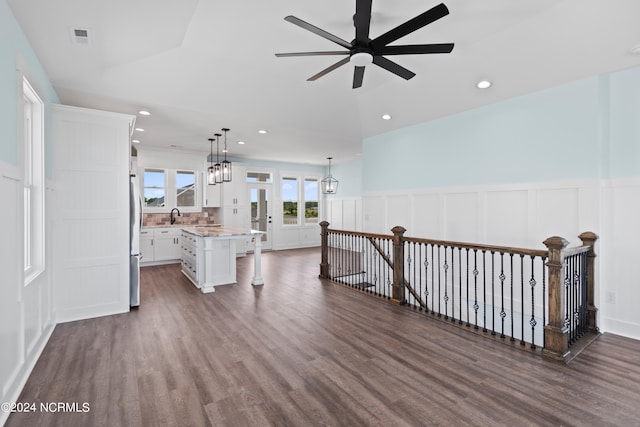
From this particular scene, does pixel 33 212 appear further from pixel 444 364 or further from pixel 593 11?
pixel 593 11

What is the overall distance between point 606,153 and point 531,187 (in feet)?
2.74

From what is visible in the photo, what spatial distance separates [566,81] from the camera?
3.80 m

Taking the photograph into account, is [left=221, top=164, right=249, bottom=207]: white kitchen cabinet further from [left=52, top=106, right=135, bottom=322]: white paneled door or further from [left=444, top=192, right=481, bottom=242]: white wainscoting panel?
[left=444, top=192, right=481, bottom=242]: white wainscoting panel

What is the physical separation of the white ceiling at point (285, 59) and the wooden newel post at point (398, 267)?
7.32 ft

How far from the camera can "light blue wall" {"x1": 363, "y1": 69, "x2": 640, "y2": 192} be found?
11.5 feet

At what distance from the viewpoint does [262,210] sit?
961cm

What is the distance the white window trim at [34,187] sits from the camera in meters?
2.92

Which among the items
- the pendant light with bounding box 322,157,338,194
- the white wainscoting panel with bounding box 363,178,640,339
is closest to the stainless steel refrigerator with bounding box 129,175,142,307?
the white wainscoting panel with bounding box 363,178,640,339

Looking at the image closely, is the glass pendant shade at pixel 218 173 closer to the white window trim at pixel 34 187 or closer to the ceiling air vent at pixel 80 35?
the white window trim at pixel 34 187

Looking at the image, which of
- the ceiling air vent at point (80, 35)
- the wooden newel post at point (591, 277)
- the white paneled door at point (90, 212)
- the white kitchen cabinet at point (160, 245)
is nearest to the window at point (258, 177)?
the white kitchen cabinet at point (160, 245)

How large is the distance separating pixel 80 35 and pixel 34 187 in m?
1.52

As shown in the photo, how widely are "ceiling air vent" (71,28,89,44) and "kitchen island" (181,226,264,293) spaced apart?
284 cm

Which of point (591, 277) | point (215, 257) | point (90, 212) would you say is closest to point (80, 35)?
point (90, 212)

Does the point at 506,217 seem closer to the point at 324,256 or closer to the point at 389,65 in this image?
the point at 389,65
